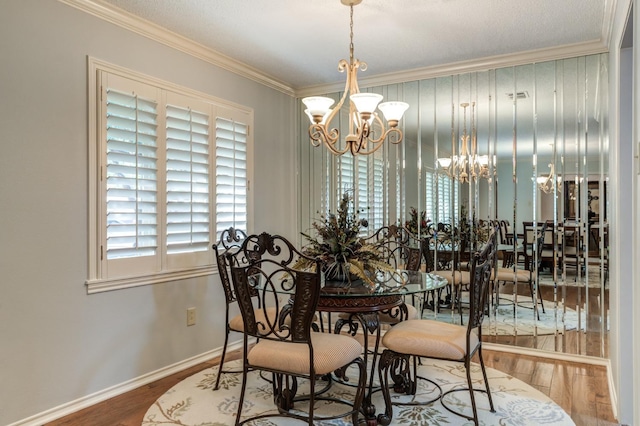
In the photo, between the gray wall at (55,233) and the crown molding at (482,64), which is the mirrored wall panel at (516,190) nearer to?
the crown molding at (482,64)

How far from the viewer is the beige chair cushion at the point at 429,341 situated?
2.44m

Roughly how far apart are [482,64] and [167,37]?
8.41 ft

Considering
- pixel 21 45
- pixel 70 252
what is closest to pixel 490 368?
pixel 70 252

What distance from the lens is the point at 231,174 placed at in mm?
3883

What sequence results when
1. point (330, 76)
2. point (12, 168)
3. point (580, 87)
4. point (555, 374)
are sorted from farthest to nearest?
point (330, 76), point (580, 87), point (555, 374), point (12, 168)

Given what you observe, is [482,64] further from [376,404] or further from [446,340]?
[376,404]

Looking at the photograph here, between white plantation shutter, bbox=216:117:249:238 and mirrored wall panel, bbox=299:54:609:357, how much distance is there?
4.07 ft

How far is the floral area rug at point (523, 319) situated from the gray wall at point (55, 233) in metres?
2.66

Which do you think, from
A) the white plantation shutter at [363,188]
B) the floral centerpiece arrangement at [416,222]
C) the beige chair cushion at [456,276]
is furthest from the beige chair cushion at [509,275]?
the white plantation shutter at [363,188]

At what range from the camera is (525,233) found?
A: 3734 millimetres

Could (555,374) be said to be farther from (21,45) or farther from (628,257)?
(21,45)

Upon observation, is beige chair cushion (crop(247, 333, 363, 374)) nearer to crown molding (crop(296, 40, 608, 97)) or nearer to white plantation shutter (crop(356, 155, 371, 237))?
white plantation shutter (crop(356, 155, 371, 237))

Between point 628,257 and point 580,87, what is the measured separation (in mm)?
1656

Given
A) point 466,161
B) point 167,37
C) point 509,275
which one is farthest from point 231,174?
point 509,275
